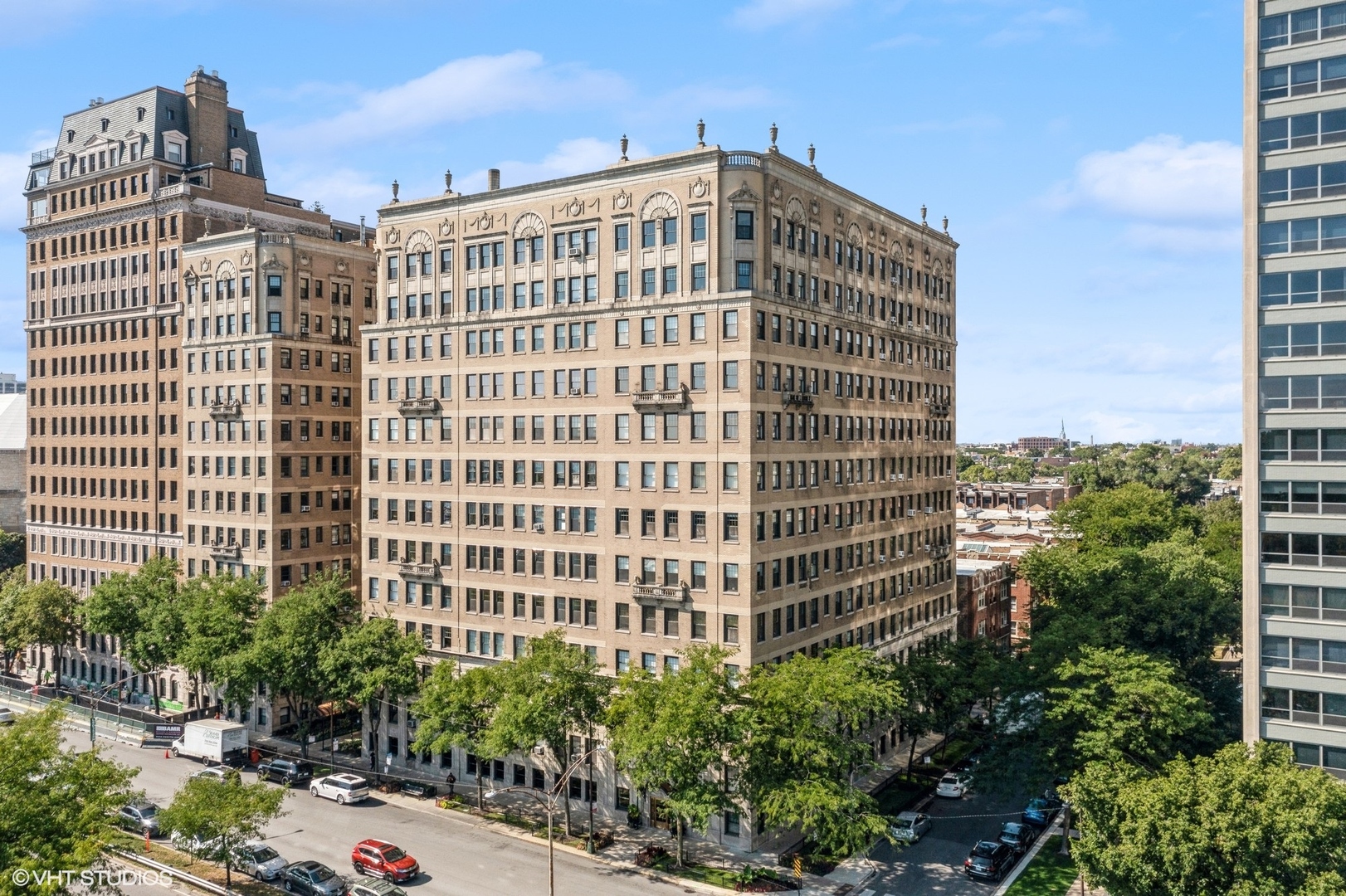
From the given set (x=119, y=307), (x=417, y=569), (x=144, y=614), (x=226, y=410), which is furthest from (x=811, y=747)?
(x=119, y=307)

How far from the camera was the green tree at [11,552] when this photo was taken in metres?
132

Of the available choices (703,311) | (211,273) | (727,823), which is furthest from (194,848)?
(211,273)

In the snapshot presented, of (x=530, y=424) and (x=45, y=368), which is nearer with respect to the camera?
(x=530, y=424)

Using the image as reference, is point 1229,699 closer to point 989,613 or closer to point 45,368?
point 989,613

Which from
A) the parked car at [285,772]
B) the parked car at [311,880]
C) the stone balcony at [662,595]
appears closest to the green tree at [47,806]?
the parked car at [311,880]

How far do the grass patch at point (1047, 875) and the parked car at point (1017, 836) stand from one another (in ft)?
3.02

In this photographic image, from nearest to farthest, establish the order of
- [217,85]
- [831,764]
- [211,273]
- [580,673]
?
1. [831,764]
2. [580,673]
3. [211,273]
4. [217,85]

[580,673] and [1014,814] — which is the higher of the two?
[580,673]

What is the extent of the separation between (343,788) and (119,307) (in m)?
63.8

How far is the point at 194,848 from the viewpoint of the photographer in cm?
5159

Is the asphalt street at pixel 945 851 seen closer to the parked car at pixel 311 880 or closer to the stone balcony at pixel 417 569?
the parked car at pixel 311 880

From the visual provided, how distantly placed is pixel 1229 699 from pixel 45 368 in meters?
122

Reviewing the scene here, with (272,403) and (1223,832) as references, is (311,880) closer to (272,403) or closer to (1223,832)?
(1223,832)

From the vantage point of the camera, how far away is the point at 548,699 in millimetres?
59562
